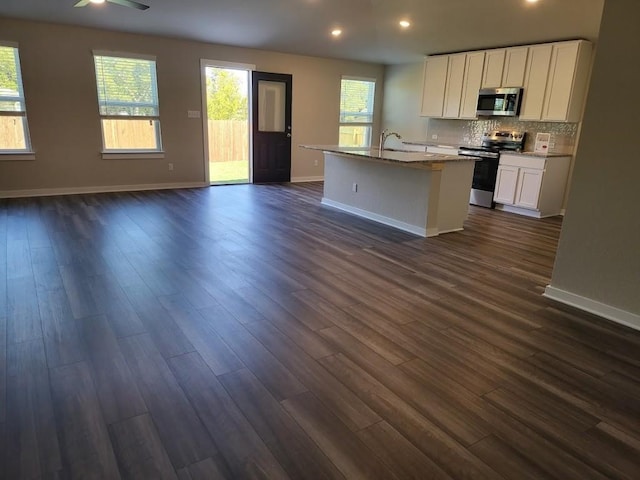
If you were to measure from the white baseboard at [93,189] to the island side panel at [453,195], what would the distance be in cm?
450

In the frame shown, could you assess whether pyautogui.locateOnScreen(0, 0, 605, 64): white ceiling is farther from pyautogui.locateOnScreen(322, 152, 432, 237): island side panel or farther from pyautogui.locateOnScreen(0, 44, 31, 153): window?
pyautogui.locateOnScreen(322, 152, 432, 237): island side panel

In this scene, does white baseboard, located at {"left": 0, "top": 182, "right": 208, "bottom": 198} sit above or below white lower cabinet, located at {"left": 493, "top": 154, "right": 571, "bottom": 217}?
below

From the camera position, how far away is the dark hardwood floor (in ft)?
5.45

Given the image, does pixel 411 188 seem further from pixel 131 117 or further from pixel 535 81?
pixel 131 117

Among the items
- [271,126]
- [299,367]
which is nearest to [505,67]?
[271,126]

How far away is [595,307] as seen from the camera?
3037 mm

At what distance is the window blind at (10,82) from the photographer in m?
5.78

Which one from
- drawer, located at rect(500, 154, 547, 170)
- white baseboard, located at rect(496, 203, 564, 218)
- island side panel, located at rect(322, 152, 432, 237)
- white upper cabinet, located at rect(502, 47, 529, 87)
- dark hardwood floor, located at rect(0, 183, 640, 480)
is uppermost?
white upper cabinet, located at rect(502, 47, 529, 87)

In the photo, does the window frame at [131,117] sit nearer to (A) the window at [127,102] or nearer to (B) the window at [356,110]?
(A) the window at [127,102]

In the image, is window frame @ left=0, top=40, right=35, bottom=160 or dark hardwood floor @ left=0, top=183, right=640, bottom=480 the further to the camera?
window frame @ left=0, top=40, right=35, bottom=160

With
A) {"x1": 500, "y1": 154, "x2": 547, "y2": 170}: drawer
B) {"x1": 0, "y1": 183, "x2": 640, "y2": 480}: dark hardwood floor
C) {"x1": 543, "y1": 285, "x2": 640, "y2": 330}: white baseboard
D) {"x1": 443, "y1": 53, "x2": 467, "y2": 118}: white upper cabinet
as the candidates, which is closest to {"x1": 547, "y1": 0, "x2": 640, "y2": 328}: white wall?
{"x1": 543, "y1": 285, "x2": 640, "y2": 330}: white baseboard

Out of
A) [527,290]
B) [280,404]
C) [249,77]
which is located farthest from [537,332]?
[249,77]

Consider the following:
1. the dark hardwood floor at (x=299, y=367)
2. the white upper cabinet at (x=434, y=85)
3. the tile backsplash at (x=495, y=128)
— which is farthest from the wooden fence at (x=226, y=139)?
the dark hardwood floor at (x=299, y=367)

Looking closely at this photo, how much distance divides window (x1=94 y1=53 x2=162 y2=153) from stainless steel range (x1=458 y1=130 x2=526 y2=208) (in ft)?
17.1
